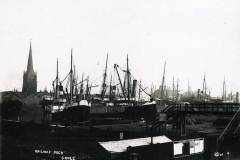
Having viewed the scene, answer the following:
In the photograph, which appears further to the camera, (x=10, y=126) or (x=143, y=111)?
(x=143, y=111)

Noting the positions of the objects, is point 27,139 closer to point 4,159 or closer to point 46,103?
point 4,159

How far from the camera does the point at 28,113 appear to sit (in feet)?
266

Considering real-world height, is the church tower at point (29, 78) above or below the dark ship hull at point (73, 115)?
above

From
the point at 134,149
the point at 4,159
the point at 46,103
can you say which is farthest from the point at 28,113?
the point at 134,149

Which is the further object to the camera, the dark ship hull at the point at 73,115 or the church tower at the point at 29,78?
the church tower at the point at 29,78

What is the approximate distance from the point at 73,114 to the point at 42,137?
1353cm

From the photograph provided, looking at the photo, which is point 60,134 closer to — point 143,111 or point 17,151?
point 17,151

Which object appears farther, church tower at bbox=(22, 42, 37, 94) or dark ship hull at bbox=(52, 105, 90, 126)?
church tower at bbox=(22, 42, 37, 94)

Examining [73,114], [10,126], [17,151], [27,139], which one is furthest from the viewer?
[73,114]

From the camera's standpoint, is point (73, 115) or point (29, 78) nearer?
point (73, 115)

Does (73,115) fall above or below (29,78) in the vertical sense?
below

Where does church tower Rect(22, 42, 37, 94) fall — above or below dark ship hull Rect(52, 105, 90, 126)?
above

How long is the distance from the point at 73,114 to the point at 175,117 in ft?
55.4

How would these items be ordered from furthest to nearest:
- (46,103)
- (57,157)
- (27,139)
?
(46,103), (27,139), (57,157)
